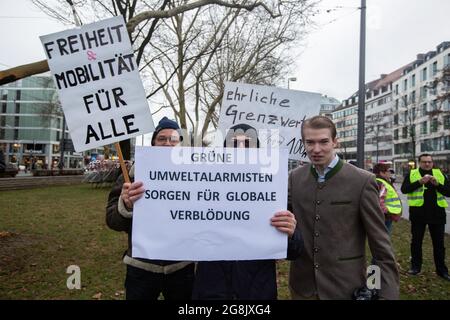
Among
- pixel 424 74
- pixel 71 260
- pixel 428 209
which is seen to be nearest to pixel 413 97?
pixel 424 74

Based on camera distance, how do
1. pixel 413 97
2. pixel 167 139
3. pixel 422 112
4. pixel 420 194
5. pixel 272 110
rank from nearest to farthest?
pixel 167 139 → pixel 272 110 → pixel 420 194 → pixel 413 97 → pixel 422 112

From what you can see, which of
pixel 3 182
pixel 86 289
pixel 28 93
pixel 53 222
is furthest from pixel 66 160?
pixel 86 289

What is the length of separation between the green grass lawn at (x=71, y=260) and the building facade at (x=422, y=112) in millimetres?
46376

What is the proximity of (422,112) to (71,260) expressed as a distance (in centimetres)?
6941

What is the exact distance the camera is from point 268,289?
2320 mm

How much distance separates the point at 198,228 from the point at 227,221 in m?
0.19

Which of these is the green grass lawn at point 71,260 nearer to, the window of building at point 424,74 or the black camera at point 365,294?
the black camera at point 365,294

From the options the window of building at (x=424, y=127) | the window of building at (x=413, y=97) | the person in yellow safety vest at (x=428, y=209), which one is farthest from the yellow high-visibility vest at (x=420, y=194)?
the window of building at (x=424, y=127)

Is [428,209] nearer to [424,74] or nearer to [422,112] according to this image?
[422,112]

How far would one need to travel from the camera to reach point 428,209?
627cm

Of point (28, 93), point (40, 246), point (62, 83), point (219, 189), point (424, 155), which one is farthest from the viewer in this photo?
point (28, 93)

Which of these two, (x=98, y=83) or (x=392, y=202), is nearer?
(x=98, y=83)
